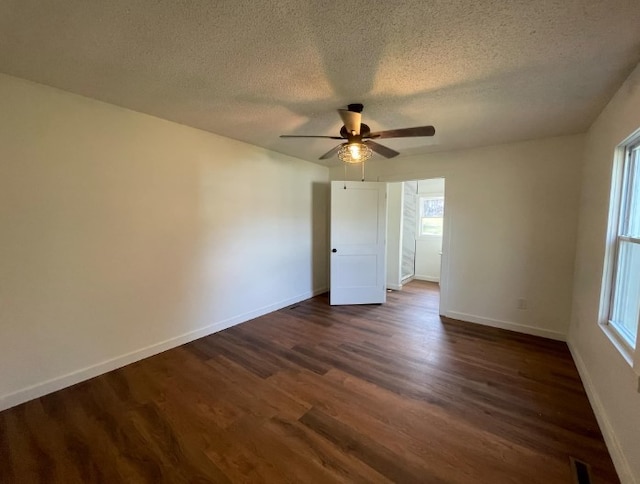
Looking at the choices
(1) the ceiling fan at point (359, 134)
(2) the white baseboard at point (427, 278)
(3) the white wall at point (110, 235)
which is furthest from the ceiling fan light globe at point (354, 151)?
(2) the white baseboard at point (427, 278)

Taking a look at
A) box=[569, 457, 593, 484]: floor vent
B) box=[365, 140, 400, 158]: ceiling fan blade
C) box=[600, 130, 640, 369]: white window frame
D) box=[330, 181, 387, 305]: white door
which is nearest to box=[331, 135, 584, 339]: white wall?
box=[330, 181, 387, 305]: white door

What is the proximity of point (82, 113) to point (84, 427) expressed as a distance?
7.67ft

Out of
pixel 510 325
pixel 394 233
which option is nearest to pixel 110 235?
pixel 394 233

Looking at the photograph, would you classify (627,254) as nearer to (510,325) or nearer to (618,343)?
(618,343)

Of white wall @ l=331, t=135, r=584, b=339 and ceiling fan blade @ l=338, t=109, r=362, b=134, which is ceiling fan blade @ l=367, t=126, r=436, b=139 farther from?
white wall @ l=331, t=135, r=584, b=339

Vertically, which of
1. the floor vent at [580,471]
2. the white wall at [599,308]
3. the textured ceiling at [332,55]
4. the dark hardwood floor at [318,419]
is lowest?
the dark hardwood floor at [318,419]

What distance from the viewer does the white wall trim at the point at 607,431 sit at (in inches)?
54.8

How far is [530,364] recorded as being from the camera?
2.54 meters

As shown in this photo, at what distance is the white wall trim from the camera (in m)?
1.39

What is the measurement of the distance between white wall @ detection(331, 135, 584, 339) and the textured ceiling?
2.35 ft

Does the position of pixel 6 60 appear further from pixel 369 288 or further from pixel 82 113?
pixel 369 288

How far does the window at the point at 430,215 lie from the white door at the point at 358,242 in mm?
2405

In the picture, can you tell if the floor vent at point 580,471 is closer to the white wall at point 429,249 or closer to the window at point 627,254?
the window at point 627,254

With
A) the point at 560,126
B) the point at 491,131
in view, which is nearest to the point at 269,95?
Result: the point at 491,131
